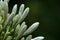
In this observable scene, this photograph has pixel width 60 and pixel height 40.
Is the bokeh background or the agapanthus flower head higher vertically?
the bokeh background

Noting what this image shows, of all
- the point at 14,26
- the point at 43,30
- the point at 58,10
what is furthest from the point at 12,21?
the point at 58,10

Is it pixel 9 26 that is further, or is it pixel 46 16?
pixel 46 16

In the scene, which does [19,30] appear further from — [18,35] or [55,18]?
[55,18]

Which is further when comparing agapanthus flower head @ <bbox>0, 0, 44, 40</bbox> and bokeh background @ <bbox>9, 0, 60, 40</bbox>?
bokeh background @ <bbox>9, 0, 60, 40</bbox>

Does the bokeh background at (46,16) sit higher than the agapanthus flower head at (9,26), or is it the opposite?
the bokeh background at (46,16)

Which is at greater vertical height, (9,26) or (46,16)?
(46,16)

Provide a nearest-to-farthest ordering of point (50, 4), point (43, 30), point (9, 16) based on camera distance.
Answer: point (9, 16) < point (43, 30) < point (50, 4)

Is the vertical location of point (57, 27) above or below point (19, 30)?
above

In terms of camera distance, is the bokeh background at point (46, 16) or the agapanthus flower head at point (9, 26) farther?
the bokeh background at point (46, 16)
